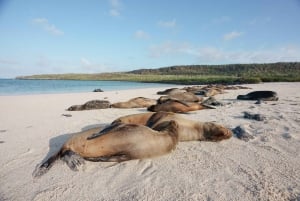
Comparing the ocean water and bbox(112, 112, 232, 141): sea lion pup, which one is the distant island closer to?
the ocean water

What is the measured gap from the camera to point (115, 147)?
3.55 m

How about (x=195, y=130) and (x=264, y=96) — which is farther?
(x=264, y=96)

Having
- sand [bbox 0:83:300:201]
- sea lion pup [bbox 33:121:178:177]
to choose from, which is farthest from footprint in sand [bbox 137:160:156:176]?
sea lion pup [bbox 33:121:178:177]

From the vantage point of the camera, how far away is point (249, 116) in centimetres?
628

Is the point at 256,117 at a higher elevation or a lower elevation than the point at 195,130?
lower

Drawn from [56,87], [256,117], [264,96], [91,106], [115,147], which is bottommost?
[56,87]

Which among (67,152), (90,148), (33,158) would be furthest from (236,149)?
(33,158)

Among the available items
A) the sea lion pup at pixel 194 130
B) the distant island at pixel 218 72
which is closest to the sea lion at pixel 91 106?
the sea lion pup at pixel 194 130

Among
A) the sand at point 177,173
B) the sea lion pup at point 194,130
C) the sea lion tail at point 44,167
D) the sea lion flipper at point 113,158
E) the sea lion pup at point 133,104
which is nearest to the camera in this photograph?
the sand at point 177,173

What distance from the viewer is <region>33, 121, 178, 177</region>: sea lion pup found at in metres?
3.48

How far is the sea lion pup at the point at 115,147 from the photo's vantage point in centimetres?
348

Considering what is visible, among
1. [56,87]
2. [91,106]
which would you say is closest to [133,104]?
[91,106]

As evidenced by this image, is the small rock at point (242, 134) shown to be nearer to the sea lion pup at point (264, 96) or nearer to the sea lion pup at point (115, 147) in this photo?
the sea lion pup at point (115, 147)

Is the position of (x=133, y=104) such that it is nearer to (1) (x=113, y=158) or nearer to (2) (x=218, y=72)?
(1) (x=113, y=158)
